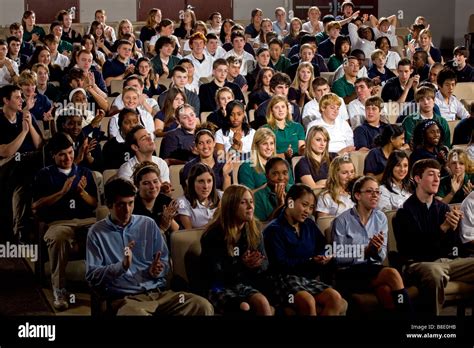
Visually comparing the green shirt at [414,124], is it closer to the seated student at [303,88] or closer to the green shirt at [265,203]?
the seated student at [303,88]

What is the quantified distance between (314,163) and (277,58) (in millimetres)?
3404

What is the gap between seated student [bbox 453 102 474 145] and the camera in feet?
22.8

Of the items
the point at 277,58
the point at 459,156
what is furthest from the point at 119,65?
the point at 459,156

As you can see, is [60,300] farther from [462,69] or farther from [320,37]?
[320,37]

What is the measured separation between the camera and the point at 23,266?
19.5ft

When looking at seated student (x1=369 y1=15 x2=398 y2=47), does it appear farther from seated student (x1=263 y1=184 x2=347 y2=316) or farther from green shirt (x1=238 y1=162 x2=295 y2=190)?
seated student (x1=263 y1=184 x2=347 y2=316)

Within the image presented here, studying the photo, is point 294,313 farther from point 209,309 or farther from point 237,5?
point 237,5

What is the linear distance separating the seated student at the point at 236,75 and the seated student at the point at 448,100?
1728mm

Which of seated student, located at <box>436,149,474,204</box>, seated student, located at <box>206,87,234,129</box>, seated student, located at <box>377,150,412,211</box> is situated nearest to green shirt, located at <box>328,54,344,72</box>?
A: seated student, located at <box>206,87,234,129</box>

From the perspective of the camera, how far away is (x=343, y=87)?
823 centimetres

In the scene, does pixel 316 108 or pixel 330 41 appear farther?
pixel 330 41

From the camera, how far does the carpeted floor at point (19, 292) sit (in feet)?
17.0

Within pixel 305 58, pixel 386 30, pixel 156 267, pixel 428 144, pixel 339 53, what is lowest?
pixel 156 267

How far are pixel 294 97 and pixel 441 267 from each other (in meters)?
3.30
